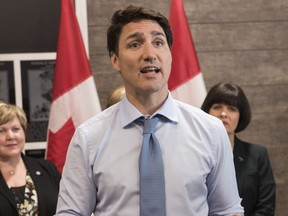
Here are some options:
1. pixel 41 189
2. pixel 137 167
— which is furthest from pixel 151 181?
pixel 41 189

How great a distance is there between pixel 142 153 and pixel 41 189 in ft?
4.54

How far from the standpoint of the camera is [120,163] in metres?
1.32

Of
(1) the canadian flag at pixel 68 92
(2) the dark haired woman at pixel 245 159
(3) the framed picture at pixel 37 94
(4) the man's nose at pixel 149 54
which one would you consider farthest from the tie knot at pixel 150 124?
(3) the framed picture at pixel 37 94

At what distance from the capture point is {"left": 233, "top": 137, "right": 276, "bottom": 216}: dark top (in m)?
2.60

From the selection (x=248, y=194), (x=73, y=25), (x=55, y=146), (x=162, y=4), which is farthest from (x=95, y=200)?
(x=162, y=4)

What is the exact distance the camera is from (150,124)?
4.43 feet

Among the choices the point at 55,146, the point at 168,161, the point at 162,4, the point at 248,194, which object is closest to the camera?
the point at 168,161

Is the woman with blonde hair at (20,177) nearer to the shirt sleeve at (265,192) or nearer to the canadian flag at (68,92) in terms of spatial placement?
the canadian flag at (68,92)

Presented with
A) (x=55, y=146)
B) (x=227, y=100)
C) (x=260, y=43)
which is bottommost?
(x=55, y=146)

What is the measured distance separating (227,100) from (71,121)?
97 cm

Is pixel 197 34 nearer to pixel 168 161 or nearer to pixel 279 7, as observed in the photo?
pixel 279 7

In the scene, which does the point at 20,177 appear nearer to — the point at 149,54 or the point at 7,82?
the point at 7,82

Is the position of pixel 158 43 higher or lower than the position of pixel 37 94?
higher

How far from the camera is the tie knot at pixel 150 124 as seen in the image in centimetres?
134
